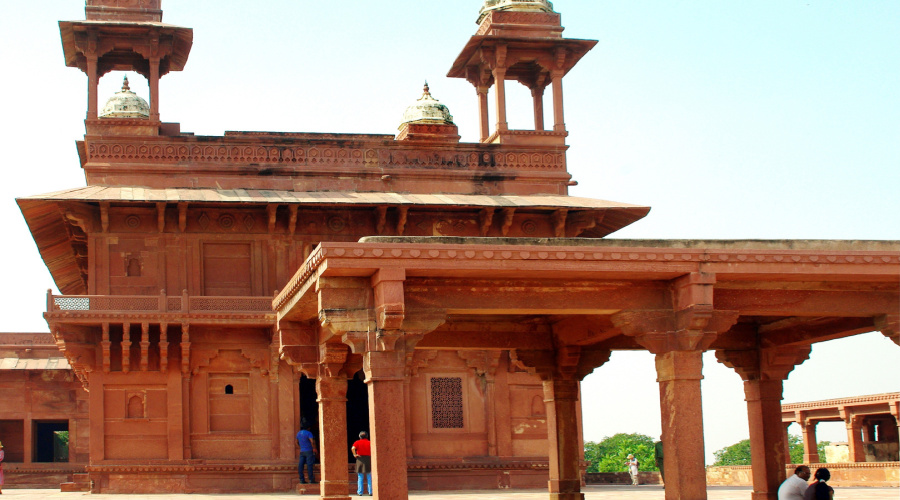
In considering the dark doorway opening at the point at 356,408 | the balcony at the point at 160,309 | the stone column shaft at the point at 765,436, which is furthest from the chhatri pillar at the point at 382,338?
the dark doorway opening at the point at 356,408

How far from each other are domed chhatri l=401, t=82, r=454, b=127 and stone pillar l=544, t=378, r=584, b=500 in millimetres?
10665

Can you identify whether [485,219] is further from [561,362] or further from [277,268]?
[561,362]

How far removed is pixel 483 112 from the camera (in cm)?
2712

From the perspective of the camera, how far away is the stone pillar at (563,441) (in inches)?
623

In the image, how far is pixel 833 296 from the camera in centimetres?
1306

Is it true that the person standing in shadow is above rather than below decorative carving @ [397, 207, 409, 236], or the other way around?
below

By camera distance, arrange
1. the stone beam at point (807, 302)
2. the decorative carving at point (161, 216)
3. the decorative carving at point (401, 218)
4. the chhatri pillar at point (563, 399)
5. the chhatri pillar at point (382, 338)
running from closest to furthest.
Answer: the chhatri pillar at point (382, 338) → the stone beam at point (807, 302) → the chhatri pillar at point (563, 399) → the decorative carving at point (161, 216) → the decorative carving at point (401, 218)

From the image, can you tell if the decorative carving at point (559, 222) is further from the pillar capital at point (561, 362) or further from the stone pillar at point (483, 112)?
the pillar capital at point (561, 362)

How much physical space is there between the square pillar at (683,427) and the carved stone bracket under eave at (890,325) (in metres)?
2.22

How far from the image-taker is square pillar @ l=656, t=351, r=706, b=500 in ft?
40.5

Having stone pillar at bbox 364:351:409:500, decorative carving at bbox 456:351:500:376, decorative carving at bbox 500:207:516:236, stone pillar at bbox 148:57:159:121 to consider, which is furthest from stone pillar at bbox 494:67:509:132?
stone pillar at bbox 364:351:409:500

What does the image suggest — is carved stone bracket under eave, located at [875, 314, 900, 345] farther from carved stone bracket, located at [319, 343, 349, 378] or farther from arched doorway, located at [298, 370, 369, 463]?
arched doorway, located at [298, 370, 369, 463]

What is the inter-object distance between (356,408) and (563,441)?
12.1 metres

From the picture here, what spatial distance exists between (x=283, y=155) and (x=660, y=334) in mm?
12580
